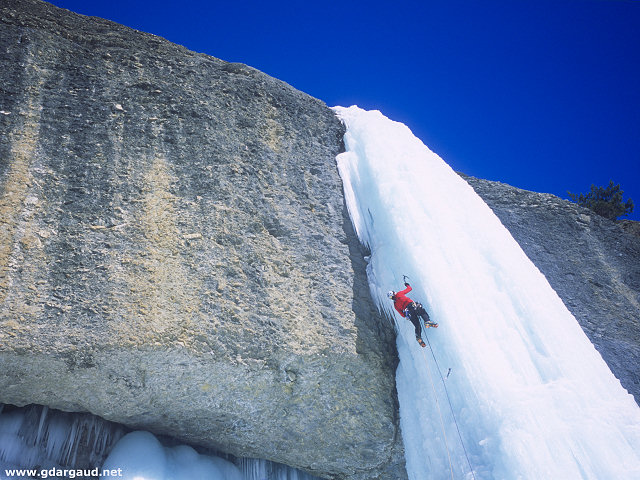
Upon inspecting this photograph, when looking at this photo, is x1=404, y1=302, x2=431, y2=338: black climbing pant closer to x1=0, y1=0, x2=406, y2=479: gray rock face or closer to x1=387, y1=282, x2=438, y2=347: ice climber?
x1=387, y1=282, x2=438, y2=347: ice climber

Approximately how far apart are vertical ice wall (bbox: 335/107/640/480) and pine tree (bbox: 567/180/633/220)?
8.01 metres

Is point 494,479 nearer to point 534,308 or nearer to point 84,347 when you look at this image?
point 534,308

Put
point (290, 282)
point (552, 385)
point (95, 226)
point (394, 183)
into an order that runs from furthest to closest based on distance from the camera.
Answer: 1. point (394, 183)
2. point (290, 282)
3. point (95, 226)
4. point (552, 385)

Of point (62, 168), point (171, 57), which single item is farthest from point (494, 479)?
point (171, 57)

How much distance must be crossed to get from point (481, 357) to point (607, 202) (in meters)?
10.4

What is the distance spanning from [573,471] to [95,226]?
476 cm

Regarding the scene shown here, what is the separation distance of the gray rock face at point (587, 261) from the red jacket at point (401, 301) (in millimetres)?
2659

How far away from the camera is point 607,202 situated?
11961mm

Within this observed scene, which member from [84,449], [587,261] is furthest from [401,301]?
[587,261]

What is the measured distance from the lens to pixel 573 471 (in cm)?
344

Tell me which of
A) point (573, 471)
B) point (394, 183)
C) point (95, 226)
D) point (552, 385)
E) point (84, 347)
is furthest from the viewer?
point (394, 183)

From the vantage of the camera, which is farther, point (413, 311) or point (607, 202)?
point (607, 202)

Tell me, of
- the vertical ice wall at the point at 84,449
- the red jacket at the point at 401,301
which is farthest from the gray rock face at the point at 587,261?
the vertical ice wall at the point at 84,449

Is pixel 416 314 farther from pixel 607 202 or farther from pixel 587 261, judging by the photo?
→ pixel 607 202
